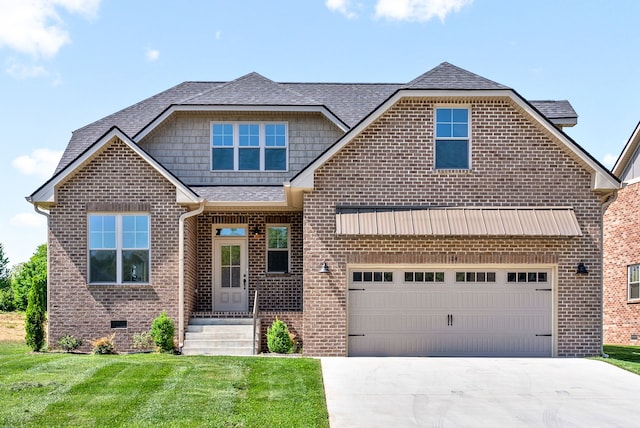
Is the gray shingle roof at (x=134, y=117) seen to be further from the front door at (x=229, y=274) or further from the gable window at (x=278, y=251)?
the gable window at (x=278, y=251)

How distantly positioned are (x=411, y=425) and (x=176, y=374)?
488 cm

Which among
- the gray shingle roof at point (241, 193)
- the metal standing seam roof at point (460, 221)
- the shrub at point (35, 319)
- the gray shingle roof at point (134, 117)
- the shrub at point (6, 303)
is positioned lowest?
the shrub at point (6, 303)

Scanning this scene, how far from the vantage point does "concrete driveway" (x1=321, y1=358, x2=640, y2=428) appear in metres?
11.9

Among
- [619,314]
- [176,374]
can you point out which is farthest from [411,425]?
[619,314]

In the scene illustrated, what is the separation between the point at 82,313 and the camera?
19.3 meters

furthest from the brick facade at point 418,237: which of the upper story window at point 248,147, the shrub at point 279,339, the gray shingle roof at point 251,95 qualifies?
the gray shingle roof at point 251,95

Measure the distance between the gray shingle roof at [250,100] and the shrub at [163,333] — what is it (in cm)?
579

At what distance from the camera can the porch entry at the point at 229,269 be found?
21.7m

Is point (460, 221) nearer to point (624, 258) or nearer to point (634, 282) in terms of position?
point (634, 282)

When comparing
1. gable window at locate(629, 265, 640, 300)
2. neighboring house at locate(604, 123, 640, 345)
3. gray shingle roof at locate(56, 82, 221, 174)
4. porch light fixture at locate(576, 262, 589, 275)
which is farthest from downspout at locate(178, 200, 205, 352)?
gable window at locate(629, 265, 640, 300)

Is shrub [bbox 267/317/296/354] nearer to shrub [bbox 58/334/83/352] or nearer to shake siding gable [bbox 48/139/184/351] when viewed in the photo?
shake siding gable [bbox 48/139/184/351]

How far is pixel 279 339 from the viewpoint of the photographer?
18672mm

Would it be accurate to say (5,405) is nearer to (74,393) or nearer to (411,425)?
(74,393)

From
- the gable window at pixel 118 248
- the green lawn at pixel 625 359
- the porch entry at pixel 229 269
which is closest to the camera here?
the green lawn at pixel 625 359
